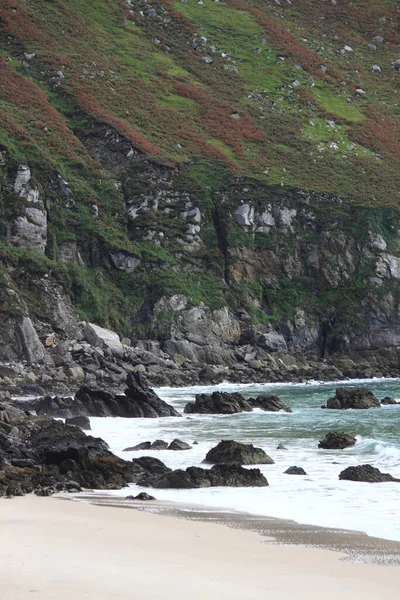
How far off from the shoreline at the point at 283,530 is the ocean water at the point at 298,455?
1.29 ft

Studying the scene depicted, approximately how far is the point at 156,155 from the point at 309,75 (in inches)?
1332

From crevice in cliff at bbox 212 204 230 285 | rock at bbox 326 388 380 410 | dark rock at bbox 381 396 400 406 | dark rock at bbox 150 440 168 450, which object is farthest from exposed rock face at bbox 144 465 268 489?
crevice in cliff at bbox 212 204 230 285

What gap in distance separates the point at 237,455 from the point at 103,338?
35615 millimetres

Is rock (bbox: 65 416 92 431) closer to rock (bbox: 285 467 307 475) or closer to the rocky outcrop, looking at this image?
the rocky outcrop

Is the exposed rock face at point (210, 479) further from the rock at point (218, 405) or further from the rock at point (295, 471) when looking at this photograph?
the rock at point (218, 405)

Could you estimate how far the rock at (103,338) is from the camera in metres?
56.7

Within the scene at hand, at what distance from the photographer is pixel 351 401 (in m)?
43.1

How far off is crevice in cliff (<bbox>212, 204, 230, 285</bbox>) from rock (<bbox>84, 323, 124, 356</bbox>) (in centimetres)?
1683

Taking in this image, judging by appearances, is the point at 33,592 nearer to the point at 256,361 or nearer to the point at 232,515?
the point at 232,515

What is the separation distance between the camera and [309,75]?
345 ft

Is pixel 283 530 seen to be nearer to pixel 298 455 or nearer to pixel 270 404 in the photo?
pixel 298 455

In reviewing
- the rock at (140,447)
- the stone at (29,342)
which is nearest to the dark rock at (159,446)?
the rock at (140,447)

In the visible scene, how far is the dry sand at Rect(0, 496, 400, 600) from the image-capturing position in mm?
9852

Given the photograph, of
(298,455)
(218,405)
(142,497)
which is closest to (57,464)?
(142,497)
